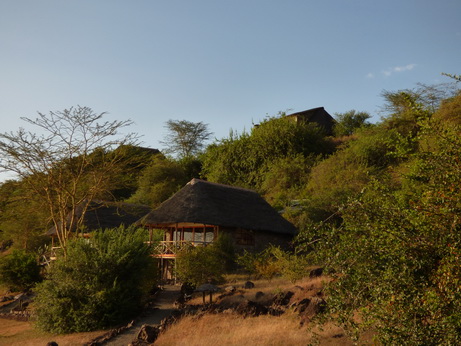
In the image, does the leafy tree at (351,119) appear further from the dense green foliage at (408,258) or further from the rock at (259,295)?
the dense green foliage at (408,258)

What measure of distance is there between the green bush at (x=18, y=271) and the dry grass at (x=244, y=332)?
1664 centimetres

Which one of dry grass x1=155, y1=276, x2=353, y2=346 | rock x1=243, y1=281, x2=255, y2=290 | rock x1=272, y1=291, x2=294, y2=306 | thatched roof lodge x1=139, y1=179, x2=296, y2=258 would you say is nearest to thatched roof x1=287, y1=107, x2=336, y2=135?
thatched roof lodge x1=139, y1=179, x2=296, y2=258

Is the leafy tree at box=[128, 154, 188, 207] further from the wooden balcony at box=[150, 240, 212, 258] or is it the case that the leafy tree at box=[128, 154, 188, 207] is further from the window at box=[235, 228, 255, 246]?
the wooden balcony at box=[150, 240, 212, 258]

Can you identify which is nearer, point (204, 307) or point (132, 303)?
point (204, 307)

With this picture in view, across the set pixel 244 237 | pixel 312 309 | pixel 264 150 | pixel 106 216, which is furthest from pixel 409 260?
pixel 264 150

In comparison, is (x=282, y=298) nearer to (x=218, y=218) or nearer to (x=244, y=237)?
(x=218, y=218)

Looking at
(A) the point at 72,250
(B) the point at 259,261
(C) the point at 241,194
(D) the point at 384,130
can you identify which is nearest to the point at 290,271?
(B) the point at 259,261

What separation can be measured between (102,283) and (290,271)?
715cm

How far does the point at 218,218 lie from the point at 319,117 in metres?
28.0

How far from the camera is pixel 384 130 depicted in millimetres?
32812

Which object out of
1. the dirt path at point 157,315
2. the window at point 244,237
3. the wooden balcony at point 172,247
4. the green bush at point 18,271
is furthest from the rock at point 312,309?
the green bush at point 18,271

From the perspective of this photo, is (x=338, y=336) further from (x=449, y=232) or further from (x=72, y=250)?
(x=72, y=250)

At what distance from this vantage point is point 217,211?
23.2 meters

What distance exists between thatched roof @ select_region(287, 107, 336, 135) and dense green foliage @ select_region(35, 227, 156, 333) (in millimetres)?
29997
